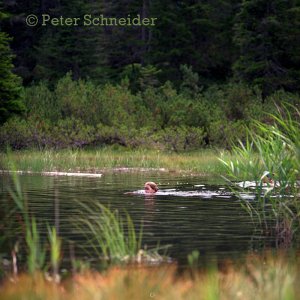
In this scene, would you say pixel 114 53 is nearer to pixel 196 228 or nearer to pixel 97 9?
pixel 97 9

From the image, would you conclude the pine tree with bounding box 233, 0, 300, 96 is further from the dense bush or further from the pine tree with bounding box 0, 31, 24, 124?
the pine tree with bounding box 0, 31, 24, 124

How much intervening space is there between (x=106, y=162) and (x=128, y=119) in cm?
950

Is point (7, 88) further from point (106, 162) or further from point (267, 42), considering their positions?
point (267, 42)

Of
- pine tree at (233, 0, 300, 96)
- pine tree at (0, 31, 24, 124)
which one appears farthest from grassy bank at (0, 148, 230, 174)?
pine tree at (233, 0, 300, 96)

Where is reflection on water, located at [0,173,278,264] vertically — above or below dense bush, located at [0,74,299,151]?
below

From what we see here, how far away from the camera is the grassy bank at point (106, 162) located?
28.6 meters

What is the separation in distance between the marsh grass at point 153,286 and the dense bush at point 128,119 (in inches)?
1100

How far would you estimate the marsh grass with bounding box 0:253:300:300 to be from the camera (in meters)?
7.05

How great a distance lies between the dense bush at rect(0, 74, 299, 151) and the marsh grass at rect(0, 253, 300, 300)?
91.7 ft

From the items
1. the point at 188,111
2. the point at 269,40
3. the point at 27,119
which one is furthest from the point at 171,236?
the point at 269,40

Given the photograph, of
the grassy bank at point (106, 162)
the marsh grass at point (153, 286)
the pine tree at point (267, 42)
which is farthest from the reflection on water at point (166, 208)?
the pine tree at point (267, 42)

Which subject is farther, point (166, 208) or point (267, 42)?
point (267, 42)

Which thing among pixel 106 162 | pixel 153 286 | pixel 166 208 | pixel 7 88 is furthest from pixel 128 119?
pixel 153 286

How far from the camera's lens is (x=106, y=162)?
30953 mm
